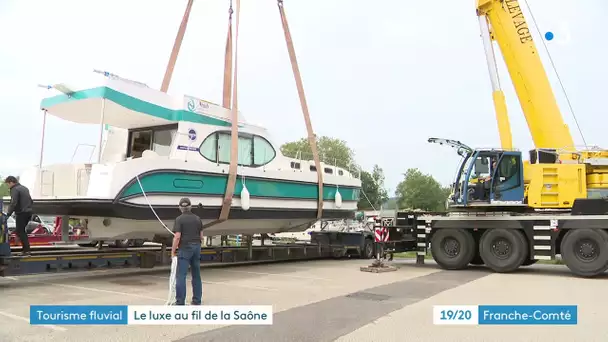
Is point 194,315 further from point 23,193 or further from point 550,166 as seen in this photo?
point 550,166

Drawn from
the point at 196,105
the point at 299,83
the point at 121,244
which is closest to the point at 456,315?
the point at 196,105

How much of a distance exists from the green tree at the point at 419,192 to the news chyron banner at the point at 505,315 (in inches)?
1984

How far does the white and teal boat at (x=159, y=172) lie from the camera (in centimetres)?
900

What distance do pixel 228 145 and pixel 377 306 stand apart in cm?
517

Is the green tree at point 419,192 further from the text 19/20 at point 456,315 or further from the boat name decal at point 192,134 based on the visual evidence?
the text 19/20 at point 456,315

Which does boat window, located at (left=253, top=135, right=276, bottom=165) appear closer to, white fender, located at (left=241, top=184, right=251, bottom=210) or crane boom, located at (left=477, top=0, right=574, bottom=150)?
white fender, located at (left=241, top=184, right=251, bottom=210)

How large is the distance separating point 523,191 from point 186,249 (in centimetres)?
820

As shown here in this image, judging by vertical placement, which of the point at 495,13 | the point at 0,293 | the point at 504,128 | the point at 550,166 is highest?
the point at 495,13

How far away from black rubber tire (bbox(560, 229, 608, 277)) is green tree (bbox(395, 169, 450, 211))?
46.1 m

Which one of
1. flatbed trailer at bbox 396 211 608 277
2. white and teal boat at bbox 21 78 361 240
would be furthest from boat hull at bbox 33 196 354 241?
flatbed trailer at bbox 396 211 608 277

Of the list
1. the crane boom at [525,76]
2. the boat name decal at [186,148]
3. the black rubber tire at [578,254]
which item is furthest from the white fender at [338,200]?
the black rubber tire at [578,254]

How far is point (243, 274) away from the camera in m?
10.8

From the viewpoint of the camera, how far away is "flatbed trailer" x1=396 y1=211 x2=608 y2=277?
10.8m

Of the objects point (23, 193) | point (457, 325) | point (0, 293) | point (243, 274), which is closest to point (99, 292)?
point (0, 293)
